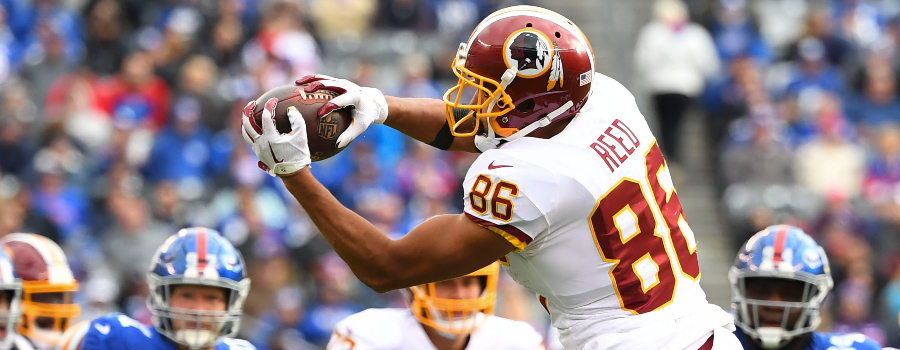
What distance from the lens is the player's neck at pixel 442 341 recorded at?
4719mm

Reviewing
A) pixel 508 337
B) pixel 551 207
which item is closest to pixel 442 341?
pixel 508 337

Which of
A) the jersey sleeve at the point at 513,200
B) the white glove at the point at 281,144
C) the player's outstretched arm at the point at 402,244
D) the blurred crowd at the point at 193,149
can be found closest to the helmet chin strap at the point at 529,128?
the jersey sleeve at the point at 513,200

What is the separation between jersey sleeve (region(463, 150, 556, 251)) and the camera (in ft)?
10.9

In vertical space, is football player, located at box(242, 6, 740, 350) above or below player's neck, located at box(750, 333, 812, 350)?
above

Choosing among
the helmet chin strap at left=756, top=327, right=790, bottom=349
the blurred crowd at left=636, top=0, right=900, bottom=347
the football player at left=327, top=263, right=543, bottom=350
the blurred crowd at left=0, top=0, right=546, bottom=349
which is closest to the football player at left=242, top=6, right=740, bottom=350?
the helmet chin strap at left=756, top=327, right=790, bottom=349

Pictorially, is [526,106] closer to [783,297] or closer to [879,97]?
[783,297]

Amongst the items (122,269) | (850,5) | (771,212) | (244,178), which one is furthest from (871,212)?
(122,269)

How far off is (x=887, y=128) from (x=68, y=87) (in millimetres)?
7504

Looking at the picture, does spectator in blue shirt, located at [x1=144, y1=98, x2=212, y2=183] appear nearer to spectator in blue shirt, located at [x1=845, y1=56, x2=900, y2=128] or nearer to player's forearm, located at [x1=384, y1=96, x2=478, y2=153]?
player's forearm, located at [x1=384, y1=96, x2=478, y2=153]

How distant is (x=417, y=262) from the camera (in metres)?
3.45

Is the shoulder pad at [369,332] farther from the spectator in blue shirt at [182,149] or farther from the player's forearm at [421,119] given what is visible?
the spectator in blue shirt at [182,149]

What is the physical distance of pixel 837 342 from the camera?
4.57m

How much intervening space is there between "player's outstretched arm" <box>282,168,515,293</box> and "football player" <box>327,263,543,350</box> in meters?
1.16

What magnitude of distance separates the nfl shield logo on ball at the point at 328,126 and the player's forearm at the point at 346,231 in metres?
0.14
